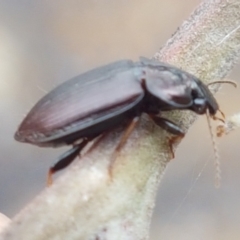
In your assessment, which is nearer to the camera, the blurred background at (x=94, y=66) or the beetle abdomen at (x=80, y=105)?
the beetle abdomen at (x=80, y=105)

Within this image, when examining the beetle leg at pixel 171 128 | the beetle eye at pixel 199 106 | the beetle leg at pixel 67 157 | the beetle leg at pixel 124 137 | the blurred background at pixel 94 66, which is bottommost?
the blurred background at pixel 94 66

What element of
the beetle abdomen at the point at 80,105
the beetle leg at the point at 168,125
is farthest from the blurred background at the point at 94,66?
the beetle leg at the point at 168,125

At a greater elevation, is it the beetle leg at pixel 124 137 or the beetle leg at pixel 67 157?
the beetle leg at pixel 124 137

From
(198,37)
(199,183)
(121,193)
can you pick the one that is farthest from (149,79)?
(199,183)

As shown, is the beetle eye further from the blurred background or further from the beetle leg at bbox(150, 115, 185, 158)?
the blurred background

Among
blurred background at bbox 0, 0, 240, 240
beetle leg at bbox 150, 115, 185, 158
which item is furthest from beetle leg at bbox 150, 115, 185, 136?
blurred background at bbox 0, 0, 240, 240

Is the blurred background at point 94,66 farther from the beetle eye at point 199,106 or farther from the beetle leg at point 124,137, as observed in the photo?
the beetle leg at point 124,137

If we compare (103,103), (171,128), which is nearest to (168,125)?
(171,128)

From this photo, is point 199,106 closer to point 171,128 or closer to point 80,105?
Result: point 171,128

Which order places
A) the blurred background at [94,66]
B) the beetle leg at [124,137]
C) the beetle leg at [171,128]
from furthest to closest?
1. the blurred background at [94,66]
2. the beetle leg at [171,128]
3. the beetle leg at [124,137]
